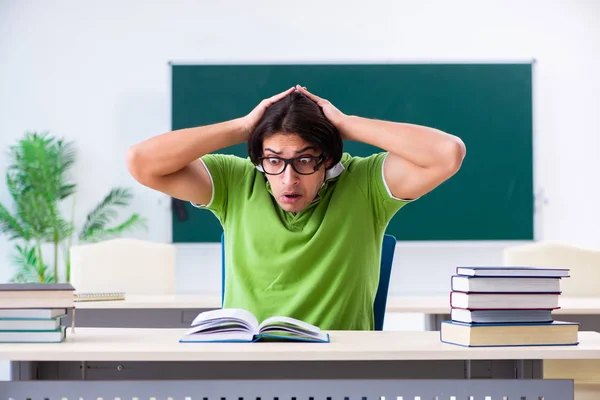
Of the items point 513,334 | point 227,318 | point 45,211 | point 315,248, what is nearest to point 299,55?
point 45,211

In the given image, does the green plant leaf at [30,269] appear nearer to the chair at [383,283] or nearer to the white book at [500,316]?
the chair at [383,283]

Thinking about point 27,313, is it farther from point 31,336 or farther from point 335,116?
point 335,116

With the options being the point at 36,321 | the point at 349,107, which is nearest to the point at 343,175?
the point at 36,321

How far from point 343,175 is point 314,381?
0.81 metres

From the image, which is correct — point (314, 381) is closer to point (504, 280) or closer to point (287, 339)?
point (287, 339)

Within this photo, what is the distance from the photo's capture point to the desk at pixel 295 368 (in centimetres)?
145

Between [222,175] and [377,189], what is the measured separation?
462mm

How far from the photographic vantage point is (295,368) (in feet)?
5.16

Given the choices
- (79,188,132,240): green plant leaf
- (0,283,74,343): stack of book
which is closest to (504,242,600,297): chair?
(0,283,74,343): stack of book

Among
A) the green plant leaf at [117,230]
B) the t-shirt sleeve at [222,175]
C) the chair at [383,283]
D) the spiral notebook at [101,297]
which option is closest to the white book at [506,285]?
the chair at [383,283]

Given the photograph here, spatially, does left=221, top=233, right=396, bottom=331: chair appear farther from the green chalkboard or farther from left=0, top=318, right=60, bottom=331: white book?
the green chalkboard

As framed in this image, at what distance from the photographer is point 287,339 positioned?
1.61m

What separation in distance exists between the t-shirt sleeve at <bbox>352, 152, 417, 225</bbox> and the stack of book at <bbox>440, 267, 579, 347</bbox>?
55 cm

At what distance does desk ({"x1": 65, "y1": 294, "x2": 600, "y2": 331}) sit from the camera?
2994 mm
